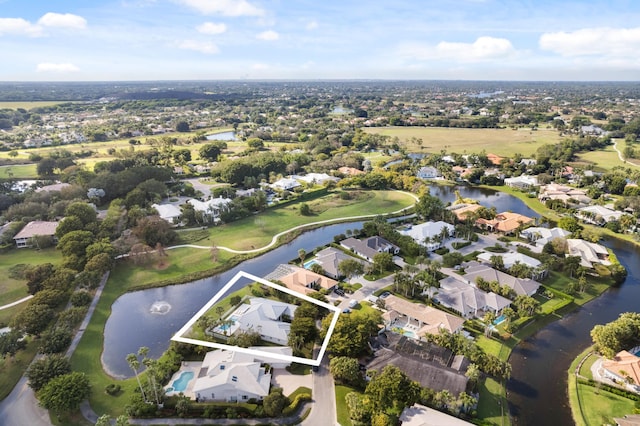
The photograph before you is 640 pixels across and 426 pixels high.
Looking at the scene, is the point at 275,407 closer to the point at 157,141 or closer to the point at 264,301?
the point at 264,301

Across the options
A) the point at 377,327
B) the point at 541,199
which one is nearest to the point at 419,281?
the point at 377,327

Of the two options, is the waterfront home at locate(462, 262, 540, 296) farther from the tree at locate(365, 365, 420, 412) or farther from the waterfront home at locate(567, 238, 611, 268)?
the tree at locate(365, 365, 420, 412)

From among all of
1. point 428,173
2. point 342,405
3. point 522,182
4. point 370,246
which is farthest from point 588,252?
point 428,173

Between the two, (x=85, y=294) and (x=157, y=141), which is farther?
(x=157, y=141)

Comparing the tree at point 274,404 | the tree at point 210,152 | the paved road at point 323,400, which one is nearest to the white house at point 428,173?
the tree at point 210,152

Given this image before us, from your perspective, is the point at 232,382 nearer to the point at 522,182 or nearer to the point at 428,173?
the point at 428,173

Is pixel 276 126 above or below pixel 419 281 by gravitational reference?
above

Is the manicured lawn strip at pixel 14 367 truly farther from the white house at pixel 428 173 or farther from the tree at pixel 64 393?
the white house at pixel 428 173

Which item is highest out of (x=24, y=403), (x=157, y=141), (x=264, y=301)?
(x=157, y=141)
